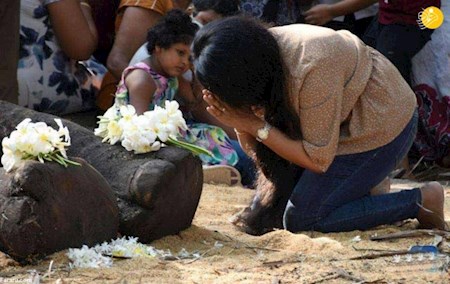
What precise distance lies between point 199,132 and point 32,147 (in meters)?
2.55

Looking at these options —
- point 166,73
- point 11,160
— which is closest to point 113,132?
point 11,160

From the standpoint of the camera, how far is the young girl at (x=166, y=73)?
19.6 feet

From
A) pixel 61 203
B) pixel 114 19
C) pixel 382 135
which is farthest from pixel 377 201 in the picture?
pixel 114 19

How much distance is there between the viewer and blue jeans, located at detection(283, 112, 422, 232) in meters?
4.64

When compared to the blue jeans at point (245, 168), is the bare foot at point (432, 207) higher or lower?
higher

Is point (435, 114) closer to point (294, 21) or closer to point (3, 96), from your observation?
point (294, 21)

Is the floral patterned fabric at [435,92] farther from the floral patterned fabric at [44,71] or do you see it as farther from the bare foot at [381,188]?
the floral patterned fabric at [44,71]

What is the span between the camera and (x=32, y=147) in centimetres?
390

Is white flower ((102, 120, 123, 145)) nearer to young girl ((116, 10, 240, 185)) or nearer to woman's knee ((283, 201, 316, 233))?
woman's knee ((283, 201, 316, 233))

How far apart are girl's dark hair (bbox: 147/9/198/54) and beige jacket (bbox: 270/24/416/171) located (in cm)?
152

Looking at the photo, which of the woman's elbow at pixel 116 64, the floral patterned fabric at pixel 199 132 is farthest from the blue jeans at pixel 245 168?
the woman's elbow at pixel 116 64

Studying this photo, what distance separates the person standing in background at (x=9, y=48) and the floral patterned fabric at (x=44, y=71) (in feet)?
1.39

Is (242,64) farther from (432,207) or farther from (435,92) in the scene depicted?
(435,92)

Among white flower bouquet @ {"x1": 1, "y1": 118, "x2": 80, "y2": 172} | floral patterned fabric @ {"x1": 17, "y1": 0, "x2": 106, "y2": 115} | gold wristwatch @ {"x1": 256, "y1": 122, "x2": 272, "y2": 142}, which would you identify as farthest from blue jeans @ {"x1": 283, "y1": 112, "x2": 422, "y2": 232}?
floral patterned fabric @ {"x1": 17, "y1": 0, "x2": 106, "y2": 115}
